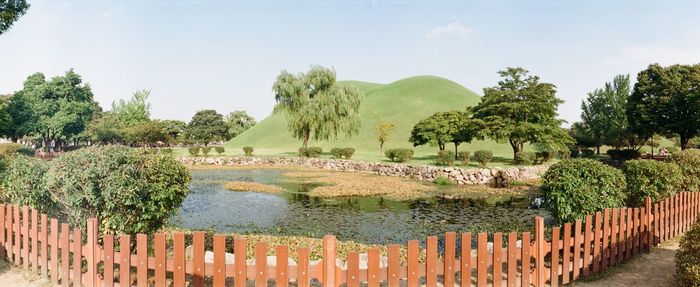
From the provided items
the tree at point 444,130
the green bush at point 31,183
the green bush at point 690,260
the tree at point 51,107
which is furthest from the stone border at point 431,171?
the tree at point 51,107

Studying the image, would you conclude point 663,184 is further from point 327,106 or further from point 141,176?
point 327,106

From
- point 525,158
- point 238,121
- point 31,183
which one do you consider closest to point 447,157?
point 525,158

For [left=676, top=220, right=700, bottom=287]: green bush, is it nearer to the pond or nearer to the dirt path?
the dirt path

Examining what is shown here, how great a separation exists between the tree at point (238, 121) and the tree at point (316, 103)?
6939 cm

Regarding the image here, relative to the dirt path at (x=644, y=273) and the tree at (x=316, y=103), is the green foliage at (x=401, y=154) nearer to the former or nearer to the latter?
the tree at (x=316, y=103)

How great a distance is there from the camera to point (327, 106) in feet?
152

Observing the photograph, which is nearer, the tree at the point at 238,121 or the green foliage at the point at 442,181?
the green foliage at the point at 442,181

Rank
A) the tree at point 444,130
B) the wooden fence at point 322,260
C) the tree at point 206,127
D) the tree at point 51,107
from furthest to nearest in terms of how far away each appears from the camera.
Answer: the tree at point 206,127, the tree at point 51,107, the tree at point 444,130, the wooden fence at point 322,260

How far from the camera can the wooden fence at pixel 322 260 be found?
15.4ft

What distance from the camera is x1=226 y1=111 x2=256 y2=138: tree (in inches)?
4494

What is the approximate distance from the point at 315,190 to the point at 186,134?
267 ft

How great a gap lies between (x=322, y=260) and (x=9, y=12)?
28.4 m

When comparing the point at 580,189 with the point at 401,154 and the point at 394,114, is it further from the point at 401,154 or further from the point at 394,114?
the point at 394,114

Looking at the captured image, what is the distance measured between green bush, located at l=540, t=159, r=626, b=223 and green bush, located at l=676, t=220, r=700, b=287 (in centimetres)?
314
